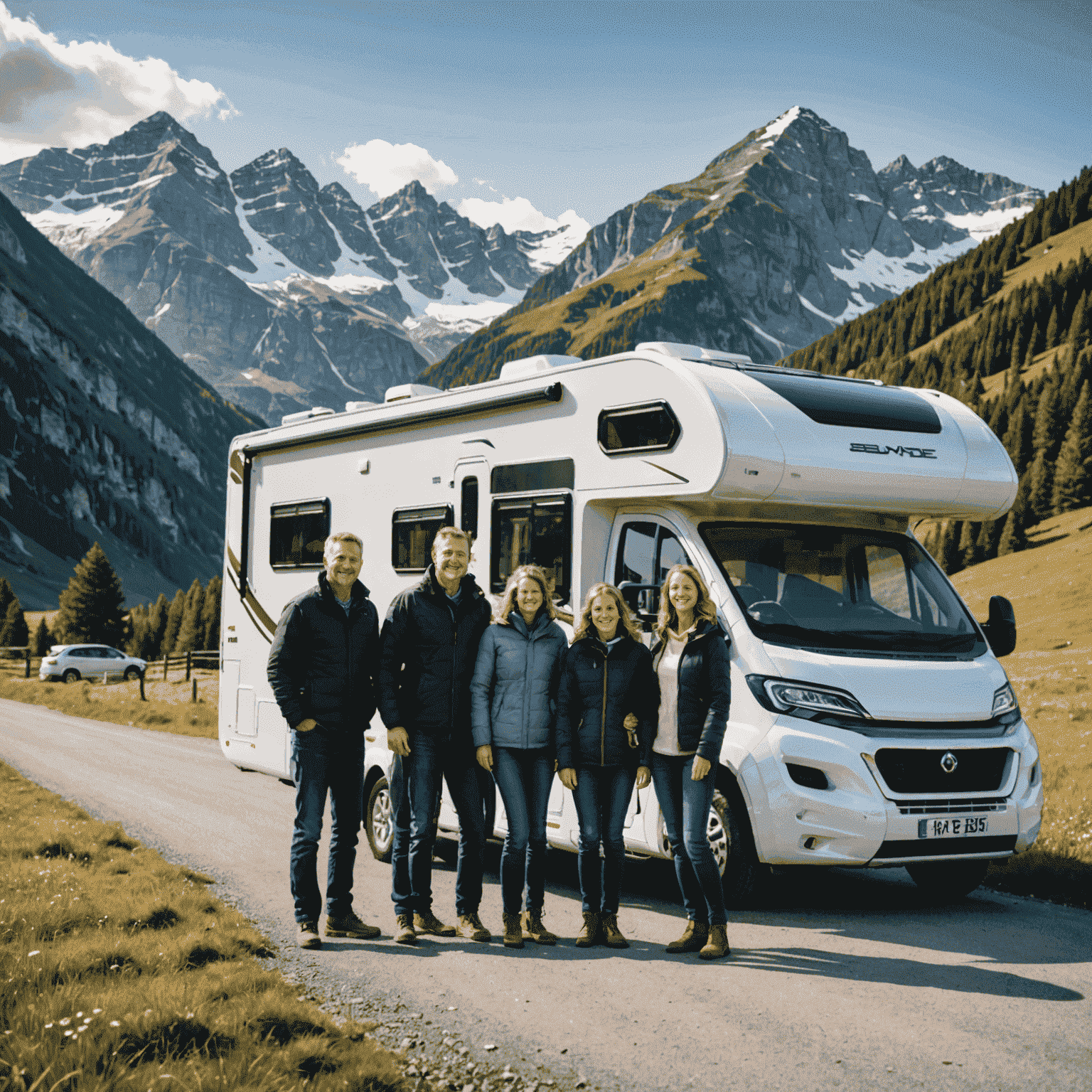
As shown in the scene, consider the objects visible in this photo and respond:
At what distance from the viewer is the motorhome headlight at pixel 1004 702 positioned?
23.9ft

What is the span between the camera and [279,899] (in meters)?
7.89

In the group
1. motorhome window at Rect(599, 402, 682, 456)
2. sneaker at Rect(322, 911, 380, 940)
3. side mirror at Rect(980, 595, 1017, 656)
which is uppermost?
motorhome window at Rect(599, 402, 682, 456)

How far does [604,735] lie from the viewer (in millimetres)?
6457

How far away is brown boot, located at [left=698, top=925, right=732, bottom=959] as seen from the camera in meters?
6.25

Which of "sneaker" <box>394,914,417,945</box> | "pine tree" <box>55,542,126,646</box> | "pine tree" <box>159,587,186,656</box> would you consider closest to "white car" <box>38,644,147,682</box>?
"pine tree" <box>55,542,126,646</box>

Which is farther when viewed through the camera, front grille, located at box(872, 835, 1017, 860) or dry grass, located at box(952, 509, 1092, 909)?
dry grass, located at box(952, 509, 1092, 909)

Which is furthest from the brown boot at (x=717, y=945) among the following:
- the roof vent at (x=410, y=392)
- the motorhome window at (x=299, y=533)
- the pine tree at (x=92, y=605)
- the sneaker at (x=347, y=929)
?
the pine tree at (x=92, y=605)

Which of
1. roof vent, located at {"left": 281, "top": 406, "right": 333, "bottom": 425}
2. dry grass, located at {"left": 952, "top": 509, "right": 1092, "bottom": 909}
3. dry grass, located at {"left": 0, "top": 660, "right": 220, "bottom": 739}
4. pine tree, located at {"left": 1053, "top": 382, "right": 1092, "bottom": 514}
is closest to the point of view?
dry grass, located at {"left": 952, "top": 509, "right": 1092, "bottom": 909}

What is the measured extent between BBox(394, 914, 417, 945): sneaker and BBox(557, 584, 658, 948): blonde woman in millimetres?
971

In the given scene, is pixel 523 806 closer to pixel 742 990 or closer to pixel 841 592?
pixel 742 990

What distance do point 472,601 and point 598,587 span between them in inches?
30.9

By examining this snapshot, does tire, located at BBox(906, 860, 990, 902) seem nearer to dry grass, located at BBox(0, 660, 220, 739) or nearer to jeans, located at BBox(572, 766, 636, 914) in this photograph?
jeans, located at BBox(572, 766, 636, 914)

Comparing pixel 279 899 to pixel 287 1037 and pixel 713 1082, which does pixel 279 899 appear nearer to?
pixel 287 1037

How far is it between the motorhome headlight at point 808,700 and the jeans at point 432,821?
181cm
